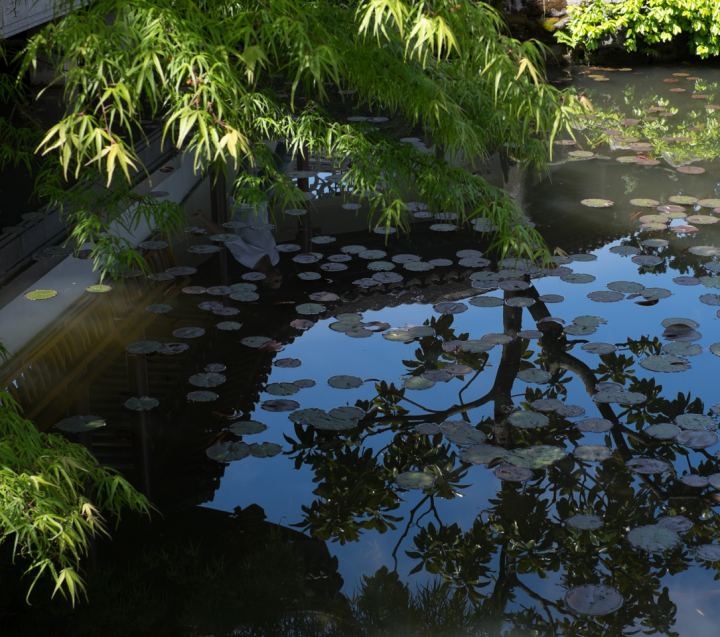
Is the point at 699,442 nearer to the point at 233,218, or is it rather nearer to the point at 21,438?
the point at 21,438

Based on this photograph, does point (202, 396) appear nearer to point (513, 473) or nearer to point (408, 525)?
point (408, 525)

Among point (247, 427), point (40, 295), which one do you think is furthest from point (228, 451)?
point (40, 295)

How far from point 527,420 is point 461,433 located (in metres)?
0.24

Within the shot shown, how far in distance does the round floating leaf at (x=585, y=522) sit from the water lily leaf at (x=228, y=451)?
103 centimetres

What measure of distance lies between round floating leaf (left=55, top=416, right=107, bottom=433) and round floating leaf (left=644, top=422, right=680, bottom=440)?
6.05 ft

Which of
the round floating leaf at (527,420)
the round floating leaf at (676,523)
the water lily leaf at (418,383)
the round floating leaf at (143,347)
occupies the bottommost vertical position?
the round floating leaf at (676,523)

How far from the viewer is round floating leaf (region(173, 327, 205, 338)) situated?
342cm

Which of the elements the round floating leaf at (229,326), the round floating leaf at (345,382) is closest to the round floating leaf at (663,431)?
the round floating leaf at (345,382)

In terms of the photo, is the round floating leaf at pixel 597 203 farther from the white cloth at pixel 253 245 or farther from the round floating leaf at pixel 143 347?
the round floating leaf at pixel 143 347

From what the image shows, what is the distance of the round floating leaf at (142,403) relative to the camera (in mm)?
2879

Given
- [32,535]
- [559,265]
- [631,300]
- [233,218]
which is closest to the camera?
[32,535]

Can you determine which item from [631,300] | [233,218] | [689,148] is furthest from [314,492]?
[689,148]

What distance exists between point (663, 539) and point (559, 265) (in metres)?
2.09

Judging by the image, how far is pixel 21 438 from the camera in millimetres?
1814
